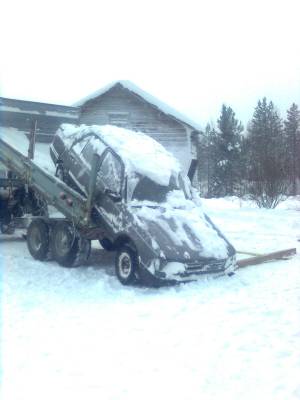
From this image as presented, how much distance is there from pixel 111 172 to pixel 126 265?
181 cm

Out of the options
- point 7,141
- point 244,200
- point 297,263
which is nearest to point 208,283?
point 297,263

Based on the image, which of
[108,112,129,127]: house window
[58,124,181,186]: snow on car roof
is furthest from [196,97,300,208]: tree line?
[58,124,181,186]: snow on car roof

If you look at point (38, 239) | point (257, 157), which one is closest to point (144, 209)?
point (38, 239)

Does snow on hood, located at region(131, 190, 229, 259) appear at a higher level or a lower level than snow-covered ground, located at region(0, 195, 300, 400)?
higher

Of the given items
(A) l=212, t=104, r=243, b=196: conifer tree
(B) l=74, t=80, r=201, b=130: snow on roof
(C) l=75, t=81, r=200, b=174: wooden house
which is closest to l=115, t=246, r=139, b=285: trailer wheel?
(C) l=75, t=81, r=200, b=174: wooden house

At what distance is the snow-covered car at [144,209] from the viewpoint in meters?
7.64

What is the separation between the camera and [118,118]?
933 inches

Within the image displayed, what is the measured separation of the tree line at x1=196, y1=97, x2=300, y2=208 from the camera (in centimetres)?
2522

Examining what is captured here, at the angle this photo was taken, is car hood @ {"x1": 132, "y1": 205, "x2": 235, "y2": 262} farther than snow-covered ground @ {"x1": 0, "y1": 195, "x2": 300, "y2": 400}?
Yes

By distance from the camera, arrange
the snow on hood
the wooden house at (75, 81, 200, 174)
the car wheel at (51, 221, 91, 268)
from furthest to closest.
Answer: the wooden house at (75, 81, 200, 174)
the car wheel at (51, 221, 91, 268)
the snow on hood

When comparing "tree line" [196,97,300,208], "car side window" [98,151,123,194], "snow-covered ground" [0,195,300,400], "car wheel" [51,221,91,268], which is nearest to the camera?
"snow-covered ground" [0,195,300,400]

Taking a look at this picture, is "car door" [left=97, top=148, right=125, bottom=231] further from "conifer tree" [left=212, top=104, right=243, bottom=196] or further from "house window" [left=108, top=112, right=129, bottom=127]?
"conifer tree" [left=212, top=104, right=243, bottom=196]

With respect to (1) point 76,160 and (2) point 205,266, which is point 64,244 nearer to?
(1) point 76,160

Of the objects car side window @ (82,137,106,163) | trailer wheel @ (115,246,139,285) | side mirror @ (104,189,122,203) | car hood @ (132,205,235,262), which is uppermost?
car side window @ (82,137,106,163)
